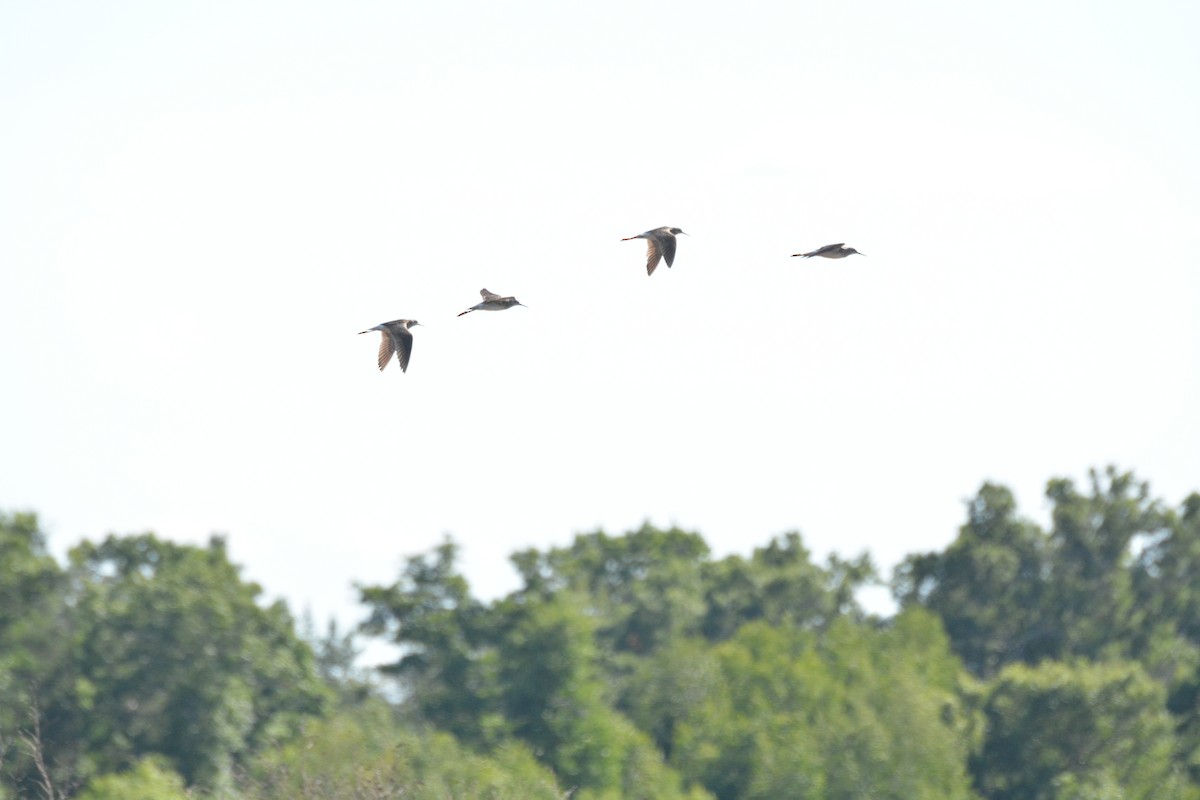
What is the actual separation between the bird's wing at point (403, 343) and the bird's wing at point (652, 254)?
4.61 meters

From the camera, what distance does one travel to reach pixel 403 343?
37875 mm

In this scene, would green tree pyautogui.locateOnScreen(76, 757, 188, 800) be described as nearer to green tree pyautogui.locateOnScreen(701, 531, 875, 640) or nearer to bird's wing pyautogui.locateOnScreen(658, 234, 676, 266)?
bird's wing pyautogui.locateOnScreen(658, 234, 676, 266)

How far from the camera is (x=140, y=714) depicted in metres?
80.4

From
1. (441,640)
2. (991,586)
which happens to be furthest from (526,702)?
(991,586)

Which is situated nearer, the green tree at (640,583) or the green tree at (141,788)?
the green tree at (141,788)

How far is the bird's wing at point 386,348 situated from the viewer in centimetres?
3744

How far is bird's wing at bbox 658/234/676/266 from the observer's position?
126 ft

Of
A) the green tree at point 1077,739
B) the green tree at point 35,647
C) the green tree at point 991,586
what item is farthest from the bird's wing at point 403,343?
the green tree at point 991,586

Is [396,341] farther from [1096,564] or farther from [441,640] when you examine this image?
[1096,564]

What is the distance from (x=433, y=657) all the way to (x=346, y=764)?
32.9 meters

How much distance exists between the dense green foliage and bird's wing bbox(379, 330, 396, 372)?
85.5 feet

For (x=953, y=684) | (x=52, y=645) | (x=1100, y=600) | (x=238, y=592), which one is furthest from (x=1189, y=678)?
(x=52, y=645)

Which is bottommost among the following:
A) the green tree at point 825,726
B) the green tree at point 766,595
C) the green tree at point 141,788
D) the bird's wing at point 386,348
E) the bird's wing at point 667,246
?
the green tree at point 141,788

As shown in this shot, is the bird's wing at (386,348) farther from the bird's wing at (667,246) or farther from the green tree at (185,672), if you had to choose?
the green tree at (185,672)
